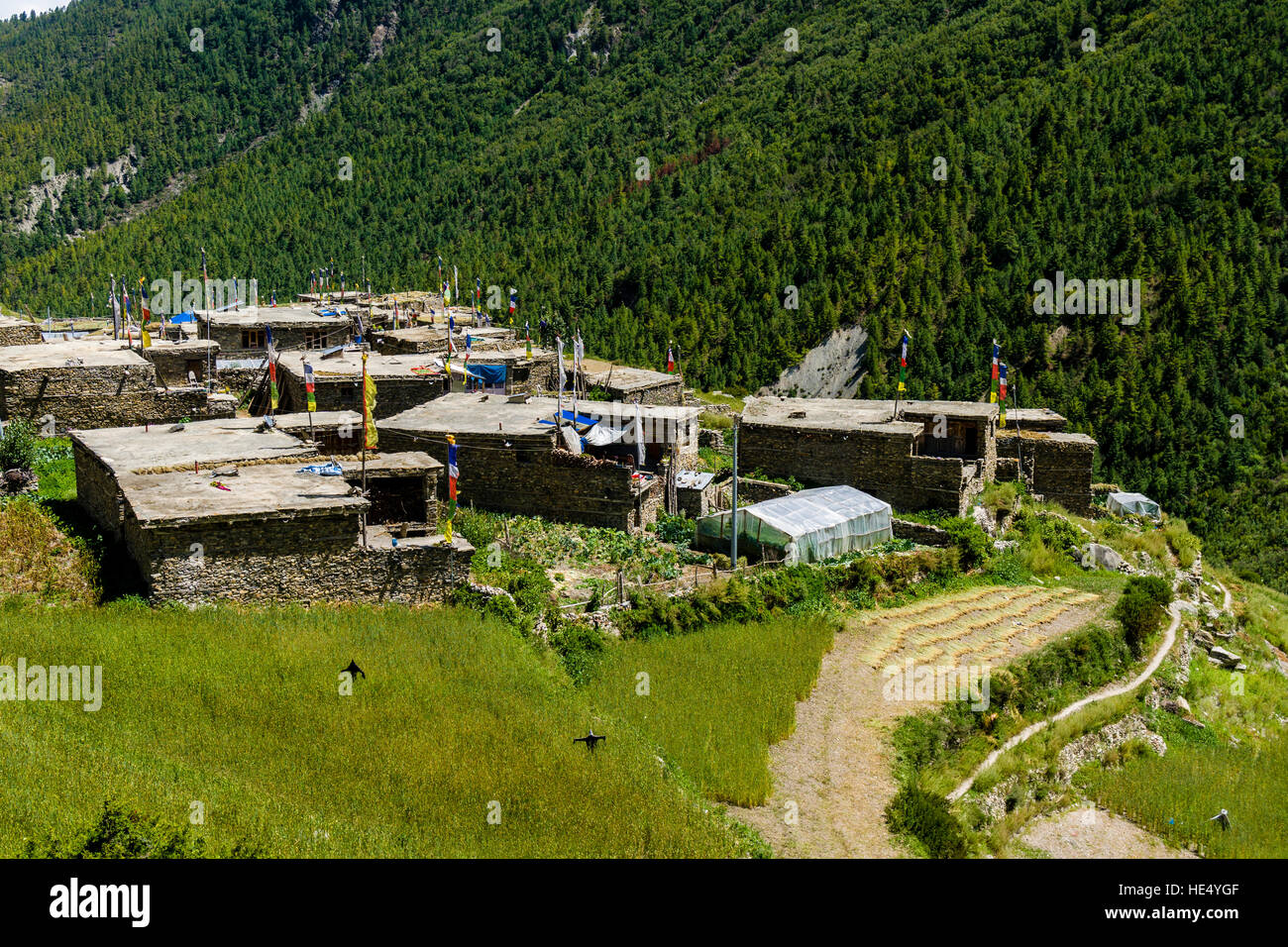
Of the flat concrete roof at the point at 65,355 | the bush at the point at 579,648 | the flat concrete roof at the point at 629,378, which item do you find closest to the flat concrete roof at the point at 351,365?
the flat concrete roof at the point at 65,355

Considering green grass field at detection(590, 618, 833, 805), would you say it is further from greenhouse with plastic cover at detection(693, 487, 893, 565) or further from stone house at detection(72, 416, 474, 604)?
stone house at detection(72, 416, 474, 604)

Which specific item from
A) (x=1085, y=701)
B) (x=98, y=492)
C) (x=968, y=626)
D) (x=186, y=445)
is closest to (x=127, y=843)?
(x=98, y=492)

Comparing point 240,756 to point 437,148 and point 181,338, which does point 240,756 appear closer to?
point 181,338

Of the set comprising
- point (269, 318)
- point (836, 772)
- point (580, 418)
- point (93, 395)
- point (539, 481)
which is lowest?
point (836, 772)

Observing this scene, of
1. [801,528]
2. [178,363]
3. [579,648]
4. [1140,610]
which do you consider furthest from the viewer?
[178,363]

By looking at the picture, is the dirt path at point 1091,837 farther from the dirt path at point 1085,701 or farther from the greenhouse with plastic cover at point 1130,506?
the greenhouse with plastic cover at point 1130,506

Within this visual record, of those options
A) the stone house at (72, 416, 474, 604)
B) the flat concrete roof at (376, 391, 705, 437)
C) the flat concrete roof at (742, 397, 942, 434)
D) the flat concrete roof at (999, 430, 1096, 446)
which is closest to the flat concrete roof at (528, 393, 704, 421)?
the flat concrete roof at (376, 391, 705, 437)

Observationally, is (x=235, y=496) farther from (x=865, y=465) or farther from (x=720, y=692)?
(x=865, y=465)

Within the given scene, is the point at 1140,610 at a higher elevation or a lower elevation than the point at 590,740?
lower
